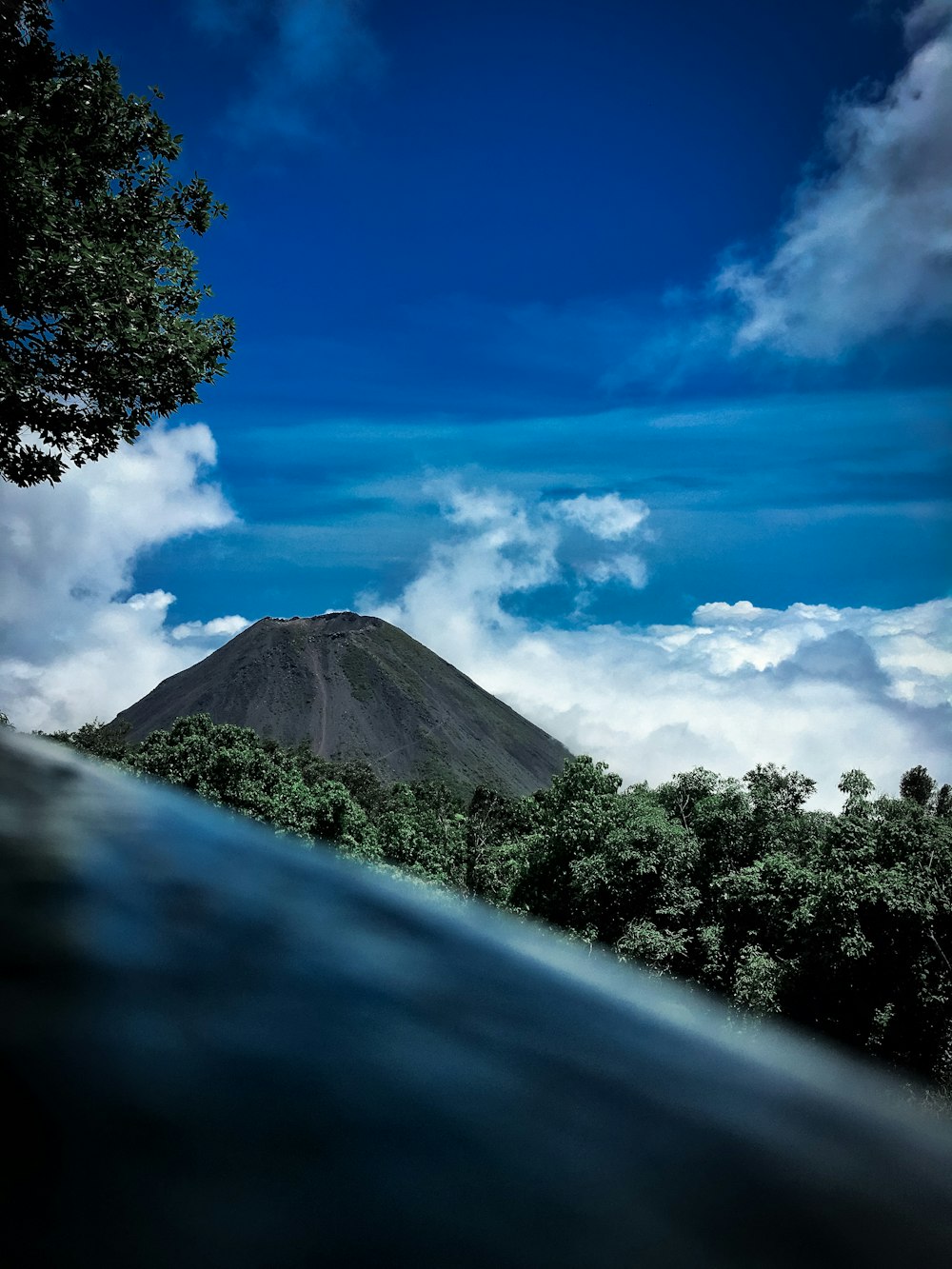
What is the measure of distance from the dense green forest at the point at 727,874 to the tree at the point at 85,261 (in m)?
10.0

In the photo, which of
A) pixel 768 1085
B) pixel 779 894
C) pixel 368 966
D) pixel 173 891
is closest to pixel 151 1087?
→ pixel 368 966

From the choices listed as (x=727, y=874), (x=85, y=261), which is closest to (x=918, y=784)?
(x=727, y=874)

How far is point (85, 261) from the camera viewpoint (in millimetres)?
7902

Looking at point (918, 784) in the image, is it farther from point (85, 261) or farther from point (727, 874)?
point (85, 261)

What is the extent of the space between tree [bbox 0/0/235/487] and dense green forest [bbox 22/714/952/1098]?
10.0 metres

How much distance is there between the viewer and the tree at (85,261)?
7.71 metres

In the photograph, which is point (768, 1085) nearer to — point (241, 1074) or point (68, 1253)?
point (241, 1074)

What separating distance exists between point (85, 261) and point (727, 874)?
26.6m

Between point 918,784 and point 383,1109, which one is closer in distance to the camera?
point 383,1109

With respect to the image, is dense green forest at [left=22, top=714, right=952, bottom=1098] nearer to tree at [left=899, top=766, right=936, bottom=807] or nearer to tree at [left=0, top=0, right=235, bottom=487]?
tree at [left=0, top=0, right=235, bottom=487]

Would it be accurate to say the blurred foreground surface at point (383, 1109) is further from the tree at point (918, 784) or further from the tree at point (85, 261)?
the tree at point (918, 784)

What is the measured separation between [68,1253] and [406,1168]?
57 centimetres

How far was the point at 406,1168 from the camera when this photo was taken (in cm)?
131

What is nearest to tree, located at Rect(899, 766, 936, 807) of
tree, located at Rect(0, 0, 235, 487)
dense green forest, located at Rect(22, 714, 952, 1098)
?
dense green forest, located at Rect(22, 714, 952, 1098)
